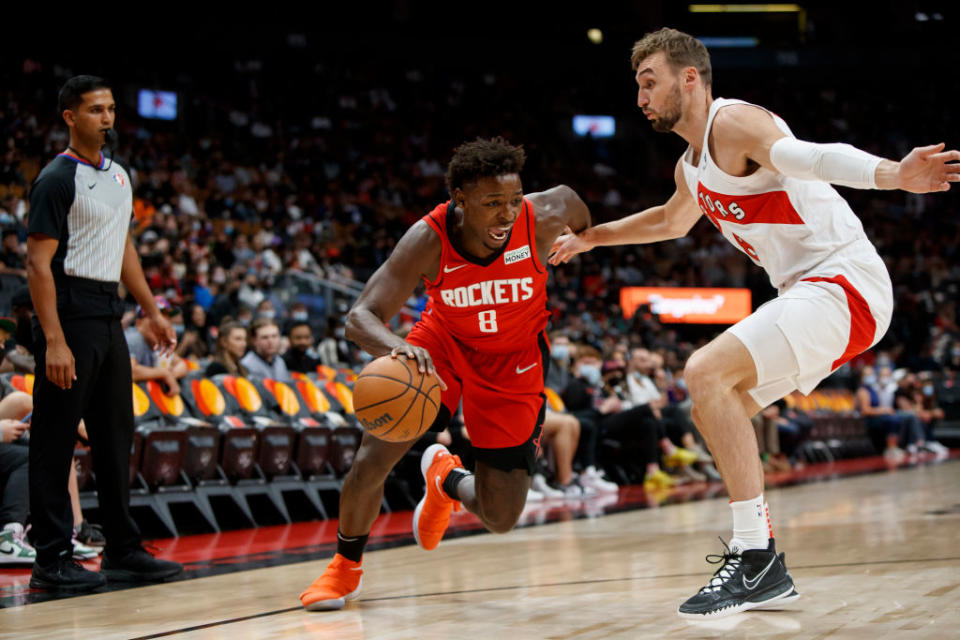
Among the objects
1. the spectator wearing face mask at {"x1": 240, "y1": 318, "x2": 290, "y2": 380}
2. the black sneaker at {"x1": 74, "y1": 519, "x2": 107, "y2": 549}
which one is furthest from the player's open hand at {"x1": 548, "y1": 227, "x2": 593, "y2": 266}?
the spectator wearing face mask at {"x1": 240, "y1": 318, "x2": 290, "y2": 380}

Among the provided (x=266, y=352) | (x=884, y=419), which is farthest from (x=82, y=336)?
(x=884, y=419)

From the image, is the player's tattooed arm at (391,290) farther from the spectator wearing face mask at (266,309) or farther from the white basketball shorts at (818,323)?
the spectator wearing face mask at (266,309)

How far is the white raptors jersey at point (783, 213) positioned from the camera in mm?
3572

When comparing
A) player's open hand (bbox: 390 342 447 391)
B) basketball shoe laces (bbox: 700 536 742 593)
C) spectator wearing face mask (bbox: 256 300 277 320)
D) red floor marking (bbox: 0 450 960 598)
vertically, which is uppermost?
spectator wearing face mask (bbox: 256 300 277 320)

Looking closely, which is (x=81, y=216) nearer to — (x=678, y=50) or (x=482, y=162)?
(x=482, y=162)

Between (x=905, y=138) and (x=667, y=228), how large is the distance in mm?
Result: 25951

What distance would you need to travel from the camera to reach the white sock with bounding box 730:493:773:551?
354 cm

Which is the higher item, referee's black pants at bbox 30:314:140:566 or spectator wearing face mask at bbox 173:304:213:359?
spectator wearing face mask at bbox 173:304:213:359

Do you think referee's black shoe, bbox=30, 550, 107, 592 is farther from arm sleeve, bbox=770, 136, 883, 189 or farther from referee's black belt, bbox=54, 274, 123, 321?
arm sleeve, bbox=770, 136, 883, 189

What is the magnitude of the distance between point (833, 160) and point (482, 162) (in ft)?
3.83

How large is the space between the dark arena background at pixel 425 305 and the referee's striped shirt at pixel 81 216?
31cm

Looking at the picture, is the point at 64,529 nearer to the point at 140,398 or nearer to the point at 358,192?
the point at 140,398

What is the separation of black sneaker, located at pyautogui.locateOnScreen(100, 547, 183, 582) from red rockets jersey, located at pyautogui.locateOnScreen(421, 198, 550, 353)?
1676 mm

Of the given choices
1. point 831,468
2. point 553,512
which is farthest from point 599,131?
point 553,512
